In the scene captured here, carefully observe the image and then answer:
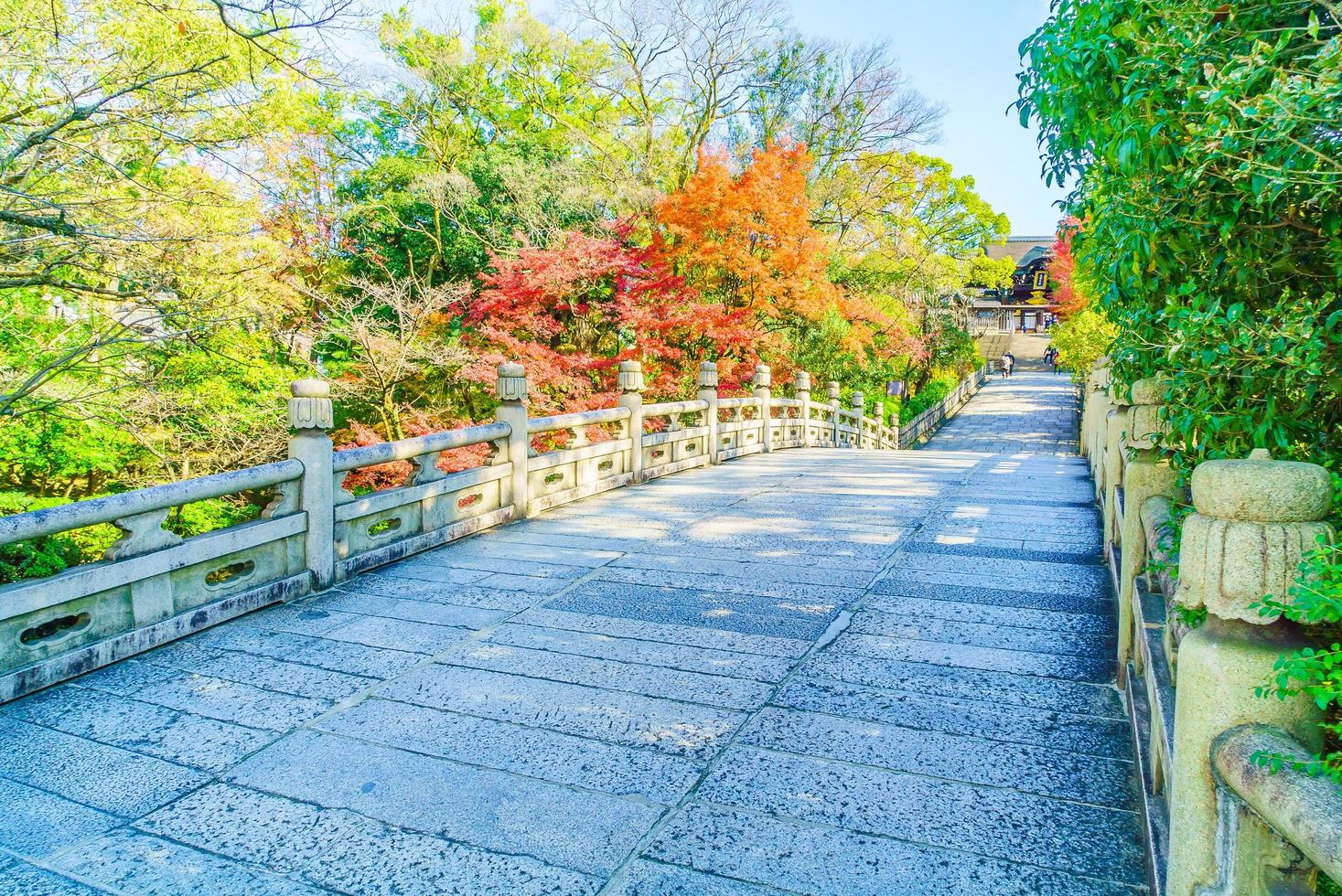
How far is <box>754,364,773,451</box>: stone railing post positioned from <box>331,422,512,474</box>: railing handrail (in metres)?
6.95

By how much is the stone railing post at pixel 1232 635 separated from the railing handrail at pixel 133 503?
4030 millimetres

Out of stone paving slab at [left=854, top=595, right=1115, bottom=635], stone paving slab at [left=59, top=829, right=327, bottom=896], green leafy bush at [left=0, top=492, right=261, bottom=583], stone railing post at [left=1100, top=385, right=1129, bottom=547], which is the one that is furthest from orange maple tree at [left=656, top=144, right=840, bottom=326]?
stone paving slab at [left=59, top=829, right=327, bottom=896]

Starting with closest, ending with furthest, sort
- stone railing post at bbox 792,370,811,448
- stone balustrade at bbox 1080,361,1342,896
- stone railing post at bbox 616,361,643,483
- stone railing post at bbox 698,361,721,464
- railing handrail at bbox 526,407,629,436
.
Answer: stone balustrade at bbox 1080,361,1342,896, railing handrail at bbox 526,407,629,436, stone railing post at bbox 616,361,643,483, stone railing post at bbox 698,361,721,464, stone railing post at bbox 792,370,811,448

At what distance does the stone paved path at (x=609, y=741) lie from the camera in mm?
2316

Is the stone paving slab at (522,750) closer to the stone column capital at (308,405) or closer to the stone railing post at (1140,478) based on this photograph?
the stone railing post at (1140,478)

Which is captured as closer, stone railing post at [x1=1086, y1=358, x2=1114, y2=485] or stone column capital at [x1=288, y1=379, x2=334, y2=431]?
stone column capital at [x1=288, y1=379, x2=334, y2=431]

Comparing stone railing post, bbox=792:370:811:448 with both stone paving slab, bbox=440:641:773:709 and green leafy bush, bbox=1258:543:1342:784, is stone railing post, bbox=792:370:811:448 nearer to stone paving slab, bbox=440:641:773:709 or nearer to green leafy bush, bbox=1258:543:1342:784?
stone paving slab, bbox=440:641:773:709

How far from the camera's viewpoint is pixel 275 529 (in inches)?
187

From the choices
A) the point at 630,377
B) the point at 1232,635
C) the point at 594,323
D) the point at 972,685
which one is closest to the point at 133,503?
the point at 972,685

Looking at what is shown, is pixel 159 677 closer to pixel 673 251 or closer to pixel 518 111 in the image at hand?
pixel 673 251

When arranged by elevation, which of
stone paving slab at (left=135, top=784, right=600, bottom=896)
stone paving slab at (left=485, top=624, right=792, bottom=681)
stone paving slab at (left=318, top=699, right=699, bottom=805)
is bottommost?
stone paving slab at (left=135, top=784, right=600, bottom=896)

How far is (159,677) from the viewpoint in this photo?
369cm

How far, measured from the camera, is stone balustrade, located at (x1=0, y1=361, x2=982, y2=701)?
11.9 ft

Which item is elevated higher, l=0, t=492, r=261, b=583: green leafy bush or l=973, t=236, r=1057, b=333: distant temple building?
l=973, t=236, r=1057, b=333: distant temple building
